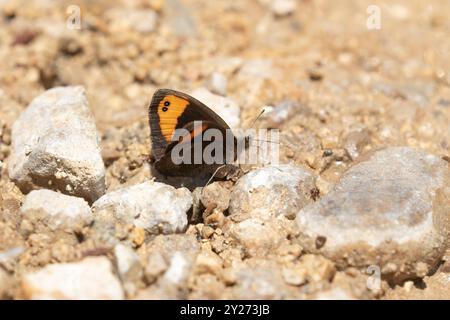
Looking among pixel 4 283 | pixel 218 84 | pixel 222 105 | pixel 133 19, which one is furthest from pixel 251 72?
pixel 4 283

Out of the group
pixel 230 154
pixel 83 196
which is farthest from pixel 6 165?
pixel 230 154

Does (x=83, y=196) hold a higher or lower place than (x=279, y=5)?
lower

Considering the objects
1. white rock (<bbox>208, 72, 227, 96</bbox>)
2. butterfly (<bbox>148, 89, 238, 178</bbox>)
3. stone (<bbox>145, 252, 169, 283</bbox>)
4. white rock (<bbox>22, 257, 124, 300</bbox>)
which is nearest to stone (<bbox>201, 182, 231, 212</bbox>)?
butterfly (<bbox>148, 89, 238, 178</bbox>)

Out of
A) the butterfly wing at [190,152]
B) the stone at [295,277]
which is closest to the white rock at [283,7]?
the butterfly wing at [190,152]

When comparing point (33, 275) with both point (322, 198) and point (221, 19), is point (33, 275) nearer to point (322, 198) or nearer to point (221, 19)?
point (322, 198)

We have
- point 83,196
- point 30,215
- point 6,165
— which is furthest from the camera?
point 6,165

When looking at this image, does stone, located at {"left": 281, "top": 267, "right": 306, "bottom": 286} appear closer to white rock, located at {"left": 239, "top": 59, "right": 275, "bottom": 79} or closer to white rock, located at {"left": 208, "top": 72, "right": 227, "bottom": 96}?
white rock, located at {"left": 208, "top": 72, "right": 227, "bottom": 96}
